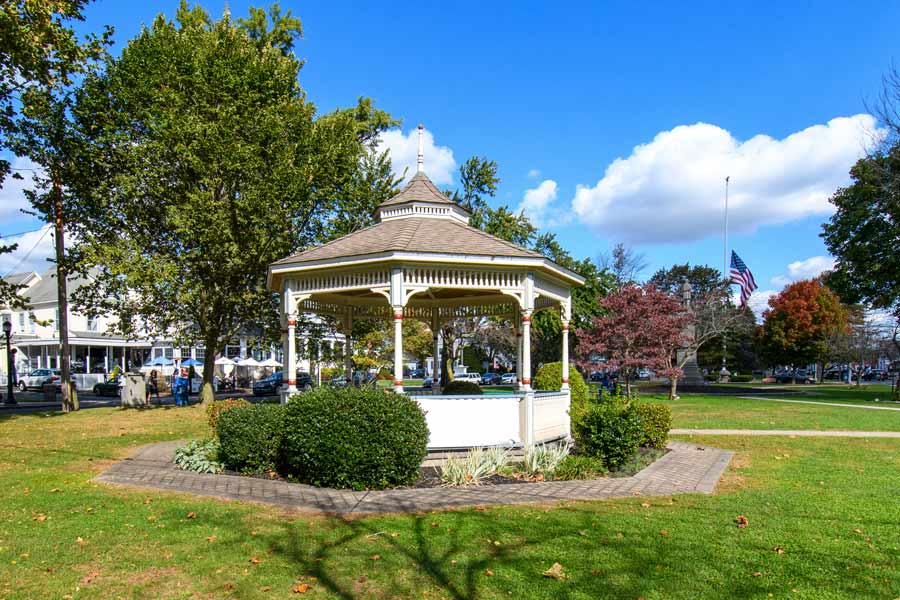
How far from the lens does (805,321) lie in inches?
2213

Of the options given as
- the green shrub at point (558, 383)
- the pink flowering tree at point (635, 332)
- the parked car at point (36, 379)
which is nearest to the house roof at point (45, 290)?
the parked car at point (36, 379)

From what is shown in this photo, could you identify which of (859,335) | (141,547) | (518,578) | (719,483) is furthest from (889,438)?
(859,335)

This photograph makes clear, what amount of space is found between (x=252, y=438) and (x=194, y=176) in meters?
14.1

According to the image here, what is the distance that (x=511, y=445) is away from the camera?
35.9ft

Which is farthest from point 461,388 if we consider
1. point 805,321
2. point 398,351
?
point 805,321

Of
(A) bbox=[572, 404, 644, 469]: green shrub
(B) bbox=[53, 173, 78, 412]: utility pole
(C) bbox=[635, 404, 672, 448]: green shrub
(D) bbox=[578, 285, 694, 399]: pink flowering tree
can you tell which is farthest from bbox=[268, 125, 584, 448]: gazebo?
(D) bbox=[578, 285, 694, 399]: pink flowering tree

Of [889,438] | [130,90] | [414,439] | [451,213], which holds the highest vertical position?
[130,90]

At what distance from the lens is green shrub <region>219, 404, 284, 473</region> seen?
9.75 meters

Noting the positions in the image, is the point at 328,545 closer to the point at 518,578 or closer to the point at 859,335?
the point at 518,578

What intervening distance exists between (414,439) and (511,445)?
8.83 feet

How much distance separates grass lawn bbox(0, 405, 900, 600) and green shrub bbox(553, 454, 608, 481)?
5.70ft

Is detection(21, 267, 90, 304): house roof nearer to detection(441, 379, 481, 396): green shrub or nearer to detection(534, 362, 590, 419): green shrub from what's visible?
detection(534, 362, 590, 419): green shrub

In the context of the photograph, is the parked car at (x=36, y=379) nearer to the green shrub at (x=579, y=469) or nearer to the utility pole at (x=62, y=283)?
→ the utility pole at (x=62, y=283)

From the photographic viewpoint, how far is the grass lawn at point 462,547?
16.0ft
